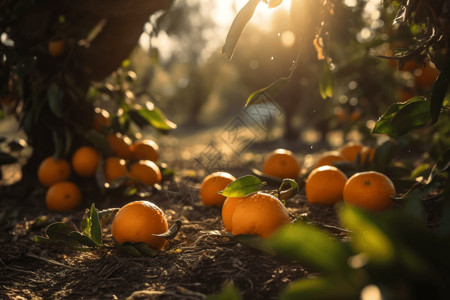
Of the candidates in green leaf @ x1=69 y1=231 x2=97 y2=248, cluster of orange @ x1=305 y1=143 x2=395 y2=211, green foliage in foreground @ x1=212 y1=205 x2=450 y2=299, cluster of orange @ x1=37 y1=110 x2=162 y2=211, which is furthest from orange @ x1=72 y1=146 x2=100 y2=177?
green foliage in foreground @ x1=212 y1=205 x2=450 y2=299

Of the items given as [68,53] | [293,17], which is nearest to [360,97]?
[293,17]

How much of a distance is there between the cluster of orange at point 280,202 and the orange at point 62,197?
0.94 m

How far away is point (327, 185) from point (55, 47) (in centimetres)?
212

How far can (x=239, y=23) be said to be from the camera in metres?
1.37

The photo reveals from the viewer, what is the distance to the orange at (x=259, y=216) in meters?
1.45

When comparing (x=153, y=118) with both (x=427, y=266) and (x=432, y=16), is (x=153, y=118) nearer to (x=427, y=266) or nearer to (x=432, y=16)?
(x=432, y=16)

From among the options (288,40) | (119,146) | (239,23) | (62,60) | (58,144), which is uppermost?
(288,40)

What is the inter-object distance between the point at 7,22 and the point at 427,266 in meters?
2.85

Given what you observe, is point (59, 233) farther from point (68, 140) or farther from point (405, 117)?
point (405, 117)

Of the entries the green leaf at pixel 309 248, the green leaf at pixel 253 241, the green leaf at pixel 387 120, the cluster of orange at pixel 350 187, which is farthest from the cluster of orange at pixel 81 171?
the green leaf at pixel 309 248

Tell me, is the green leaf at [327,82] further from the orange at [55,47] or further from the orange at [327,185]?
the orange at [55,47]

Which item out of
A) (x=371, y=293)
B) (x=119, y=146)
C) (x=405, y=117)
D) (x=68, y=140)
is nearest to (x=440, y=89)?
(x=405, y=117)

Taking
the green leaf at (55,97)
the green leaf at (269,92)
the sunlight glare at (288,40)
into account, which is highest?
the sunlight glare at (288,40)

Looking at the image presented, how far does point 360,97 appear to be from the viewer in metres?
3.98
